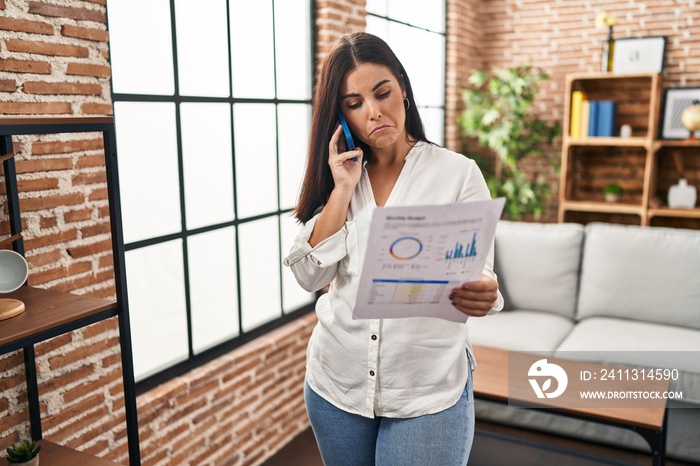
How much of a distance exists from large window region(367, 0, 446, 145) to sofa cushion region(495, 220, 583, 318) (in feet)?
4.62

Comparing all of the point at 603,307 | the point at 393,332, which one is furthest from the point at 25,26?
the point at 603,307

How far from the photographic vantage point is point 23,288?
1.61 m

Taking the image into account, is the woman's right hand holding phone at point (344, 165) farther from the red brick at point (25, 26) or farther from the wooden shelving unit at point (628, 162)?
the wooden shelving unit at point (628, 162)

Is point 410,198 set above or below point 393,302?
above

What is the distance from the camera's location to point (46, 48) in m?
1.79

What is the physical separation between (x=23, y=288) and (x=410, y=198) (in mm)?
1037

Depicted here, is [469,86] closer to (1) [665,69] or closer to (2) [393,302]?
(1) [665,69]

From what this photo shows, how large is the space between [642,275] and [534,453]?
1111mm

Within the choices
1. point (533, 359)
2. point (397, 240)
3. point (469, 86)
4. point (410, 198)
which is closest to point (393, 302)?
point (397, 240)

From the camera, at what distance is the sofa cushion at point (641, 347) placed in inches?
108

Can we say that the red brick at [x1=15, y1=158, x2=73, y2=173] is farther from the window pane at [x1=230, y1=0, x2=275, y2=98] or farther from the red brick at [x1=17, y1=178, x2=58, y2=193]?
the window pane at [x1=230, y1=0, x2=275, y2=98]

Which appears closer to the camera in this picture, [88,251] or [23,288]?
[23,288]

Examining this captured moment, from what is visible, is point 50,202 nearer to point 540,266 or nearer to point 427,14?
point 540,266

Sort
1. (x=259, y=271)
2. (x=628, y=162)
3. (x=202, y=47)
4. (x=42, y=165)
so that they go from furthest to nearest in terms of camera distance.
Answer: (x=628, y=162) → (x=259, y=271) → (x=202, y=47) → (x=42, y=165)
